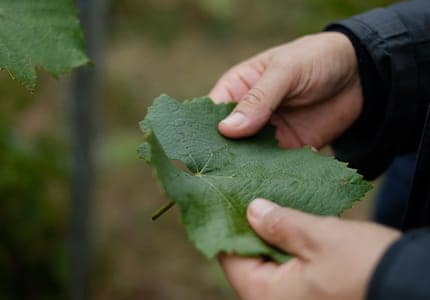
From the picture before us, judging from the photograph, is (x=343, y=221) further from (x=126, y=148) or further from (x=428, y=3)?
(x=126, y=148)

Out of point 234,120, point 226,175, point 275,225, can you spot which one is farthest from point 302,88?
point 275,225

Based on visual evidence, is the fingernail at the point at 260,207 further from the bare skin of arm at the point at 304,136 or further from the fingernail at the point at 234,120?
the fingernail at the point at 234,120

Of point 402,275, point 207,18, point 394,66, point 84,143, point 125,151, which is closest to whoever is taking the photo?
point 402,275

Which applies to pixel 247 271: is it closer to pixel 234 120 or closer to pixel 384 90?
pixel 234 120

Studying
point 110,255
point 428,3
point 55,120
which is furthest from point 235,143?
point 55,120

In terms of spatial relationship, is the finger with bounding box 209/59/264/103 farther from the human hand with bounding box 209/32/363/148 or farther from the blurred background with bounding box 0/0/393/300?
the blurred background with bounding box 0/0/393/300

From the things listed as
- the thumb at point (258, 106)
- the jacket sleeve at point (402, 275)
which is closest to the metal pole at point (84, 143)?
the thumb at point (258, 106)

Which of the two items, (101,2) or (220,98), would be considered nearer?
(220,98)

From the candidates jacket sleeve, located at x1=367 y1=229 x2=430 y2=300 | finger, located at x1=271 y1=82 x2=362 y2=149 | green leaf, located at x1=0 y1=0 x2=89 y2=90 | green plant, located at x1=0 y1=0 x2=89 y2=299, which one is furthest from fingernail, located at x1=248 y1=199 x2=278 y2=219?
green plant, located at x1=0 y1=0 x2=89 y2=299
